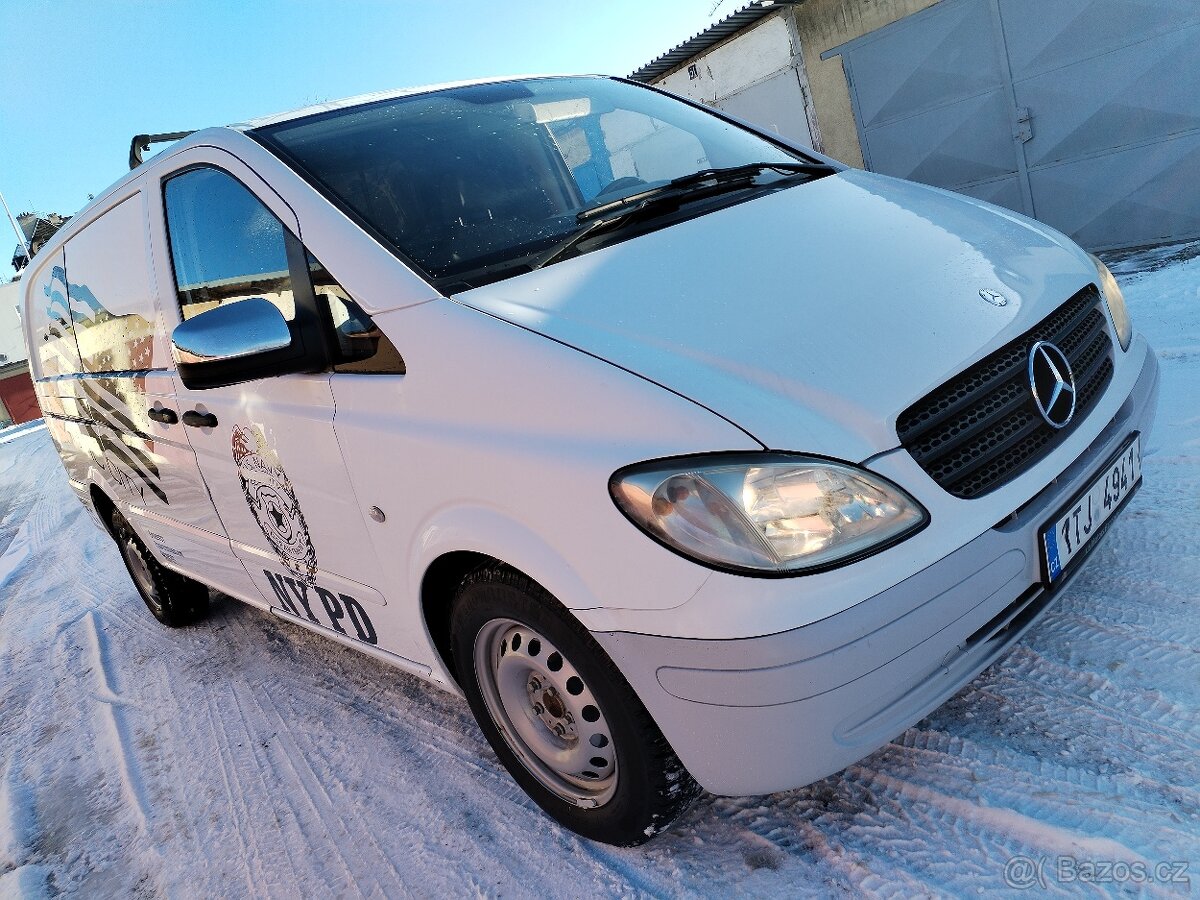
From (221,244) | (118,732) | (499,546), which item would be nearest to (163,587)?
(118,732)

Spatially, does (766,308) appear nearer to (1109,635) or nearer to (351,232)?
(351,232)

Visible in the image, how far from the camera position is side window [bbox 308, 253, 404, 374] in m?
2.05

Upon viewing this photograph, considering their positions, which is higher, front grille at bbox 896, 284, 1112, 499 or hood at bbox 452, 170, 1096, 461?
hood at bbox 452, 170, 1096, 461

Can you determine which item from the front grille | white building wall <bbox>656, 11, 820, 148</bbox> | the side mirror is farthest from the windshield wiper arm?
white building wall <bbox>656, 11, 820, 148</bbox>

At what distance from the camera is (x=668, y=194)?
2.40 m

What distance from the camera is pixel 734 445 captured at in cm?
156

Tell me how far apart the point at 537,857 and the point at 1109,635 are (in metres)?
1.53

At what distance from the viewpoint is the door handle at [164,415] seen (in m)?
3.04

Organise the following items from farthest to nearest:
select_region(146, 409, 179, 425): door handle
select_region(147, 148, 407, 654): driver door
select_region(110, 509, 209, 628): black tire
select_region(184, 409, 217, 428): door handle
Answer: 1. select_region(110, 509, 209, 628): black tire
2. select_region(146, 409, 179, 425): door handle
3. select_region(184, 409, 217, 428): door handle
4. select_region(147, 148, 407, 654): driver door

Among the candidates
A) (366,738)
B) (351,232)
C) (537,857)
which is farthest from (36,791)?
(351,232)

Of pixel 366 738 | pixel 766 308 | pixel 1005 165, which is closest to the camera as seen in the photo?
pixel 766 308

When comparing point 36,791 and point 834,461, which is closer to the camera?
point 834,461

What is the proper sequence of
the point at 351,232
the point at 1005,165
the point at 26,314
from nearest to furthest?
the point at 351,232
the point at 26,314
the point at 1005,165

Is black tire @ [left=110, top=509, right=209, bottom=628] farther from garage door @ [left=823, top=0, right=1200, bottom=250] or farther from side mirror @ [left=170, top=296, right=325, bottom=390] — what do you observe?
garage door @ [left=823, top=0, right=1200, bottom=250]
